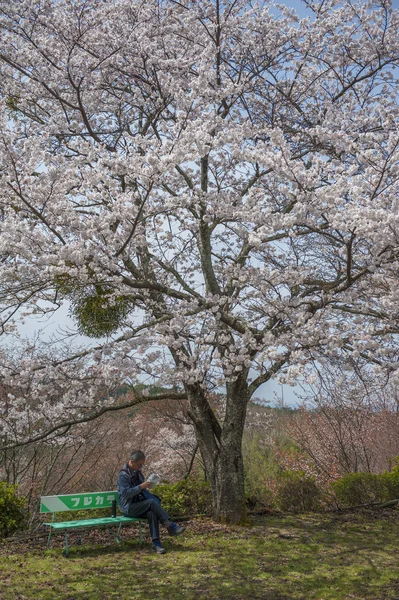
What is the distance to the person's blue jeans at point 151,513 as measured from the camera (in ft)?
16.9

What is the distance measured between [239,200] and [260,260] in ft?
4.21

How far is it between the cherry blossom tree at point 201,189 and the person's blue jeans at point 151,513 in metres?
1.22

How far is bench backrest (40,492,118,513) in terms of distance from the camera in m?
5.29


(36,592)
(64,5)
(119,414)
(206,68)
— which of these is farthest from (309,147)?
(119,414)

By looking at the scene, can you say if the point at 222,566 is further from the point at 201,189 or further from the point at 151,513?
the point at 201,189

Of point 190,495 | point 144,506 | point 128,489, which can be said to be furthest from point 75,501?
point 190,495

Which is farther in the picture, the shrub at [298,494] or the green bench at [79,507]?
the shrub at [298,494]

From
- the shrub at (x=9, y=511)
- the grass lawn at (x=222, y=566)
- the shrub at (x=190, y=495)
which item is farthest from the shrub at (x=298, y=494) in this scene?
the shrub at (x=9, y=511)

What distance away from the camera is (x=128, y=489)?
5227 millimetres

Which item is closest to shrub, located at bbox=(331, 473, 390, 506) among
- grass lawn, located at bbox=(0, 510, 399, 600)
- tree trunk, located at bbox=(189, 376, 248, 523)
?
grass lawn, located at bbox=(0, 510, 399, 600)

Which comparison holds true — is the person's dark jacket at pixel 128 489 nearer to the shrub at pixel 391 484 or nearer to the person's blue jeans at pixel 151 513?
the person's blue jeans at pixel 151 513

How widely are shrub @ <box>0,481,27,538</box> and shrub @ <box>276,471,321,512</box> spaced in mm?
3249

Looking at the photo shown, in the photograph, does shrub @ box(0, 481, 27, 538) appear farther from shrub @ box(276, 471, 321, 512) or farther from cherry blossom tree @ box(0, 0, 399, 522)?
shrub @ box(276, 471, 321, 512)

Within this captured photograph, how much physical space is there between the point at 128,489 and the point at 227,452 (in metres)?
1.45
